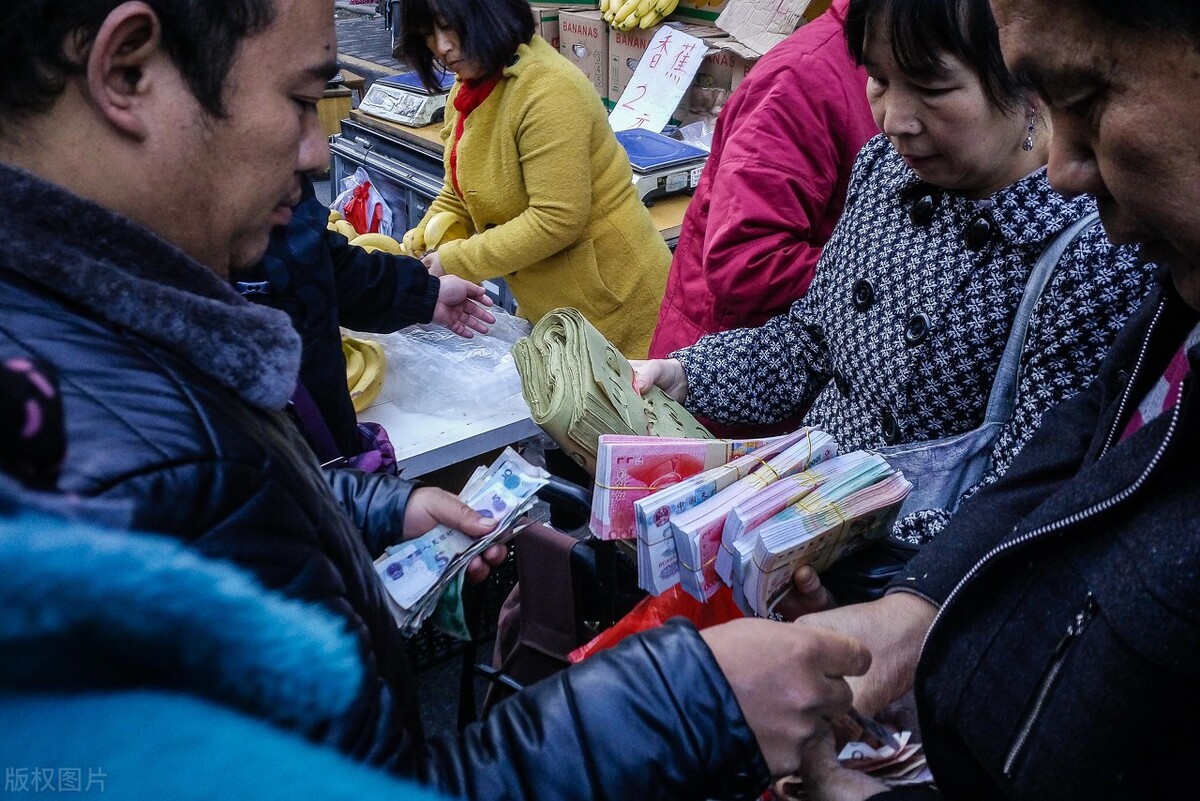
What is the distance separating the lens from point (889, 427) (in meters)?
1.71

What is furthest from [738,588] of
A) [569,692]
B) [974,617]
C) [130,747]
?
[130,747]

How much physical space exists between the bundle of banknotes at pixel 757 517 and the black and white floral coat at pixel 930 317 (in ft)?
0.60

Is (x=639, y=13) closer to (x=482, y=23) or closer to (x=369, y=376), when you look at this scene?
(x=482, y=23)

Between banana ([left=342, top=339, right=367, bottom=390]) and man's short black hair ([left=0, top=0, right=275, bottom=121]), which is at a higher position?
man's short black hair ([left=0, top=0, right=275, bottom=121])

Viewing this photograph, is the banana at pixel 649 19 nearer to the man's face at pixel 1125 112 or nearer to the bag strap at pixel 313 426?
the bag strap at pixel 313 426

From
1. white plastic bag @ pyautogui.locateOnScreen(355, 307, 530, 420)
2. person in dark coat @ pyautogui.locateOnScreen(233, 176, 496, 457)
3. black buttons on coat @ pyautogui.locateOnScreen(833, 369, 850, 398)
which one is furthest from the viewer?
white plastic bag @ pyautogui.locateOnScreen(355, 307, 530, 420)

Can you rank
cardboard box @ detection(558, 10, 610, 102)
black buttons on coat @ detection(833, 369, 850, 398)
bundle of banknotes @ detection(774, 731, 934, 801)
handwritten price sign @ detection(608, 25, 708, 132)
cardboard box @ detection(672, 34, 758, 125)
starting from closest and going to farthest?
1. bundle of banknotes @ detection(774, 731, 934, 801)
2. black buttons on coat @ detection(833, 369, 850, 398)
3. cardboard box @ detection(672, 34, 758, 125)
4. handwritten price sign @ detection(608, 25, 708, 132)
5. cardboard box @ detection(558, 10, 610, 102)

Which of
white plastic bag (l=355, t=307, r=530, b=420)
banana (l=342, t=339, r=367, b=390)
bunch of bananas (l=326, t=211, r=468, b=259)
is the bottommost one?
white plastic bag (l=355, t=307, r=530, b=420)

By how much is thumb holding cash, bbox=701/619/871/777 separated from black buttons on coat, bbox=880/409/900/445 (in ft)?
2.30

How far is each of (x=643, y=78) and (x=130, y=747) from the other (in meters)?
4.53

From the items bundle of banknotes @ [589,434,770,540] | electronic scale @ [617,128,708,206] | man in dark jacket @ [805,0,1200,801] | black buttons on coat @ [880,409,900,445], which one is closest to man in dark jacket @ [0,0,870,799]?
man in dark jacket @ [805,0,1200,801]

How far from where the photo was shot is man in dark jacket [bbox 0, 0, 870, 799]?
Answer: 0.74m

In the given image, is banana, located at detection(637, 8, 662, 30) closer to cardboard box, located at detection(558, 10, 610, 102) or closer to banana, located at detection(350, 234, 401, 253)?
cardboard box, located at detection(558, 10, 610, 102)

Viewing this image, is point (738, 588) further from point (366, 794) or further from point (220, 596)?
point (220, 596)
